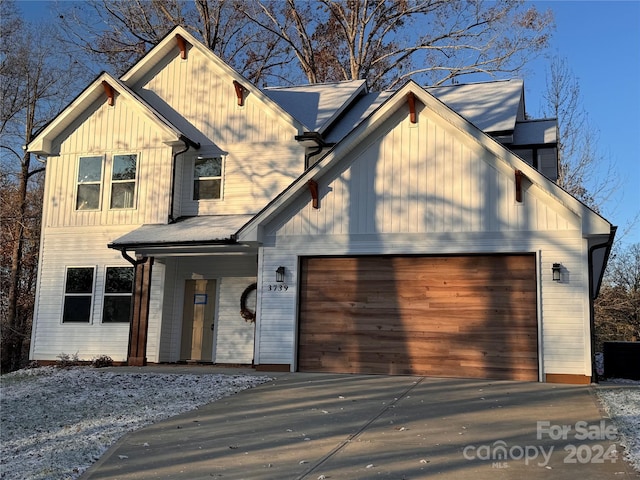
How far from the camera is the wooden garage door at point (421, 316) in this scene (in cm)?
1198

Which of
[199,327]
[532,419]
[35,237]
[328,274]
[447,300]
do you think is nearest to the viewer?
[532,419]

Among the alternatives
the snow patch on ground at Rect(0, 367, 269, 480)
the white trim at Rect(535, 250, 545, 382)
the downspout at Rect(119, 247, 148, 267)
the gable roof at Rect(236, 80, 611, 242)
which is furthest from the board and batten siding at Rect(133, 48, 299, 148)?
the white trim at Rect(535, 250, 545, 382)

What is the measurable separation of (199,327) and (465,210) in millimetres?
7523

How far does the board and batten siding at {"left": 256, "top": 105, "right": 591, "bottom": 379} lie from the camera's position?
11680 mm

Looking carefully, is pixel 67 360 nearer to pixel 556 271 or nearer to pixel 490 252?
pixel 490 252

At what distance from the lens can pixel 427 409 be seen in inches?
342

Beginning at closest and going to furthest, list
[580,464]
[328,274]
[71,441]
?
[580,464] → [71,441] → [328,274]

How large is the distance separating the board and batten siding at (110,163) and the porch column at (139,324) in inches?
74.8

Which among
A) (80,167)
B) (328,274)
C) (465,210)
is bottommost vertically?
(328,274)

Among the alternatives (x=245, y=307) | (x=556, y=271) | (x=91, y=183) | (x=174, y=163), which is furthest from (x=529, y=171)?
(x=91, y=183)

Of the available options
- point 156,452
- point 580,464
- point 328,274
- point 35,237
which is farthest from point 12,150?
point 580,464

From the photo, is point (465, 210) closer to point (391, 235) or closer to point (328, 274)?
point (391, 235)

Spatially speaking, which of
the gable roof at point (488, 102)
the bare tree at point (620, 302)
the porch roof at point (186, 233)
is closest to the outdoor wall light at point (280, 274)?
the porch roof at point (186, 233)

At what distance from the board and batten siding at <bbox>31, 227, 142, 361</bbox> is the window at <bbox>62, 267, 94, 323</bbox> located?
11cm
